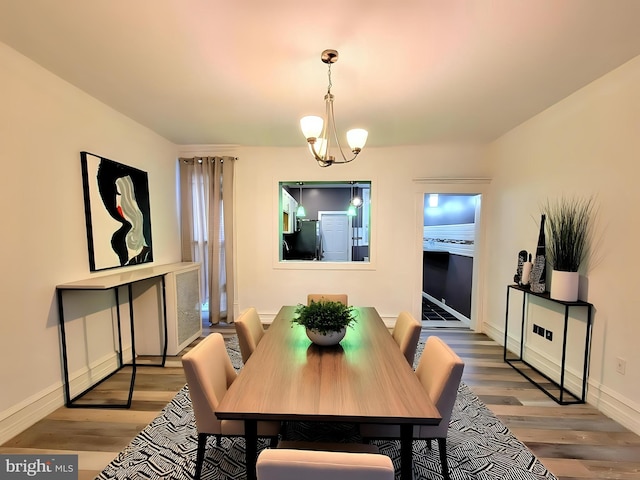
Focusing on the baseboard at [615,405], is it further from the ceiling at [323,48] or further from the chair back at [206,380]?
the chair back at [206,380]

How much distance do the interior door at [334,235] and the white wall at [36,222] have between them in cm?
528

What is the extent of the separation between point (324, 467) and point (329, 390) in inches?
18.3

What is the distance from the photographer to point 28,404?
2029mm

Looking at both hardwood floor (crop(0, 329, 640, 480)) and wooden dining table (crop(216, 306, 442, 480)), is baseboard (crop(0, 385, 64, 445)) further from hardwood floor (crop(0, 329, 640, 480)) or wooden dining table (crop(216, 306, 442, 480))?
wooden dining table (crop(216, 306, 442, 480))

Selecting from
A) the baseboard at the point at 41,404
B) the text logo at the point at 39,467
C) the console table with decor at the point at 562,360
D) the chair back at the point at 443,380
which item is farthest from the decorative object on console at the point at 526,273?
the baseboard at the point at 41,404

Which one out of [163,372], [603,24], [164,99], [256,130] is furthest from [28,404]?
[603,24]

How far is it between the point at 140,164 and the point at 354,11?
2.85 metres

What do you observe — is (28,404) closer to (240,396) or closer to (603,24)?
(240,396)

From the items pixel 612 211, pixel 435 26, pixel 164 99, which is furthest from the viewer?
pixel 164 99

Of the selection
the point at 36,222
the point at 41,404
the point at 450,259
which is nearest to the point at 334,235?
the point at 450,259

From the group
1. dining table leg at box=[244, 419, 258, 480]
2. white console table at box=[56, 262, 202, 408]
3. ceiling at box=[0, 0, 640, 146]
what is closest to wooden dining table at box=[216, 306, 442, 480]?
dining table leg at box=[244, 419, 258, 480]

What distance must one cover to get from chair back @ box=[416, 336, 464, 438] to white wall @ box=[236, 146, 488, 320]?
257 cm

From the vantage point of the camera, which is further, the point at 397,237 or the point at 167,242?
the point at 397,237

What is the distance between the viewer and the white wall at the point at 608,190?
2.04m
